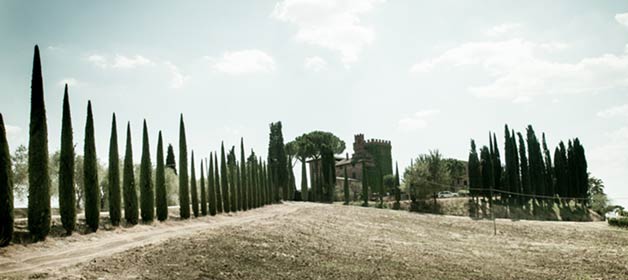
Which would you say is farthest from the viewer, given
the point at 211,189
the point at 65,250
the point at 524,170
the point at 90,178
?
the point at 524,170

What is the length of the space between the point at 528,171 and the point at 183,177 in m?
45.7

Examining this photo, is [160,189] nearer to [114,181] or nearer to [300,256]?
[114,181]

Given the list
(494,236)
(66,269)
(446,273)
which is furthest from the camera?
(494,236)

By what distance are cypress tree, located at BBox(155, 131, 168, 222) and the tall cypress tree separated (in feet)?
11.5

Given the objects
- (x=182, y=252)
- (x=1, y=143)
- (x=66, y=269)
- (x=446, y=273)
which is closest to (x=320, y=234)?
(x=446, y=273)

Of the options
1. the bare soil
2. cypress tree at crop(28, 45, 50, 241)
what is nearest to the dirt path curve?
the bare soil

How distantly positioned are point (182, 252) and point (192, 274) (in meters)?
2.13

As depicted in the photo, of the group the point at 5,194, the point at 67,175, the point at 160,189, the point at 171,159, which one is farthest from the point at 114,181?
the point at 171,159

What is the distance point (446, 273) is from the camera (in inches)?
593

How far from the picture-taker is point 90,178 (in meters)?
20.5

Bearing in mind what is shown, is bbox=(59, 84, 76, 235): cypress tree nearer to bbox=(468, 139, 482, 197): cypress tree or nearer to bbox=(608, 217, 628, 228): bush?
bbox=(608, 217, 628, 228): bush

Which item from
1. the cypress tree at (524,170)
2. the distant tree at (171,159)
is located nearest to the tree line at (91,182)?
the distant tree at (171,159)

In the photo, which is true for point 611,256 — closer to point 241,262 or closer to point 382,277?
point 382,277

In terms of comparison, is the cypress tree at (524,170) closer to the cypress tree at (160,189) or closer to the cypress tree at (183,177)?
the cypress tree at (183,177)
